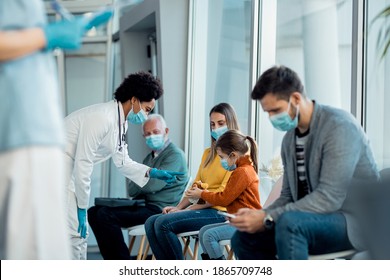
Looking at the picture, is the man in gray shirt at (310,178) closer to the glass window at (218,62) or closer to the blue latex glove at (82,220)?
the blue latex glove at (82,220)

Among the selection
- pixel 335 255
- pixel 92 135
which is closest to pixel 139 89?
pixel 92 135

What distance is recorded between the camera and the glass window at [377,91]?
10.9ft

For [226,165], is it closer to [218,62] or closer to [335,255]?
[335,255]

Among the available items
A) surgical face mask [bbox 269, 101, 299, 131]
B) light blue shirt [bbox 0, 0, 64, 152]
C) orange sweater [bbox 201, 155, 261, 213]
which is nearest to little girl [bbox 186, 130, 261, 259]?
orange sweater [bbox 201, 155, 261, 213]

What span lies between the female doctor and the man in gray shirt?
4.02 ft

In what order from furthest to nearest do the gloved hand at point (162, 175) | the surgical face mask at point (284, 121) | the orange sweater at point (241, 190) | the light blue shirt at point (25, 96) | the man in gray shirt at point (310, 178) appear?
the gloved hand at point (162, 175)
the orange sweater at point (241, 190)
the surgical face mask at point (284, 121)
the man in gray shirt at point (310, 178)
the light blue shirt at point (25, 96)

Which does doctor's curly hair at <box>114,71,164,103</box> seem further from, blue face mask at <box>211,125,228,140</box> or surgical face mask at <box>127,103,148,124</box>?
blue face mask at <box>211,125,228,140</box>

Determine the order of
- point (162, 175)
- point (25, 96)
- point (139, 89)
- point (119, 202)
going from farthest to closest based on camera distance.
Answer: point (119, 202), point (162, 175), point (139, 89), point (25, 96)

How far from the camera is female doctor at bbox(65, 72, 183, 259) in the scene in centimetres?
363

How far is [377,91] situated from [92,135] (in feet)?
4.61

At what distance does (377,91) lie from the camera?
3395mm

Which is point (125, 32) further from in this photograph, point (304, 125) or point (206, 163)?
point (304, 125)

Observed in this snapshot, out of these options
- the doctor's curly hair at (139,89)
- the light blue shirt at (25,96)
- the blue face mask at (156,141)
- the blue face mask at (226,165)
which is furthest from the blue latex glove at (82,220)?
the light blue shirt at (25,96)

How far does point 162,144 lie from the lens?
4.79 metres
